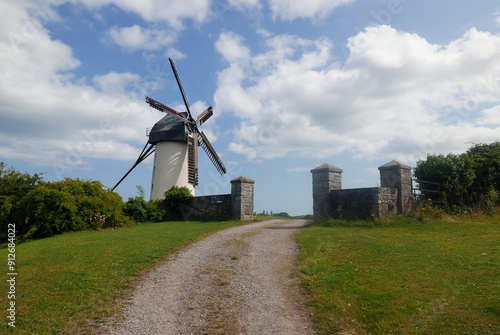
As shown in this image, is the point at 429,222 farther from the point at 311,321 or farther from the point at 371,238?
the point at 311,321

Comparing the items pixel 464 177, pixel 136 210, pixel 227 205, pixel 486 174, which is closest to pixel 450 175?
pixel 464 177

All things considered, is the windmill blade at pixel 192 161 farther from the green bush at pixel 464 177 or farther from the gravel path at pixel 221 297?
the gravel path at pixel 221 297

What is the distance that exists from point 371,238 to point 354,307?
5447mm

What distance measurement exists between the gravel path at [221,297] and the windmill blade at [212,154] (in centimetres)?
1952

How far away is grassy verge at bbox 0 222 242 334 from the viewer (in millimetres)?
5598

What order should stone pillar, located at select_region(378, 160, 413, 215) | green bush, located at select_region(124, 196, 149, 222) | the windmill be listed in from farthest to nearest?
the windmill
green bush, located at select_region(124, 196, 149, 222)
stone pillar, located at select_region(378, 160, 413, 215)

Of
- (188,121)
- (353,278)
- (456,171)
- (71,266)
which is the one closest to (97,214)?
(71,266)

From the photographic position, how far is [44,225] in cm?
1568

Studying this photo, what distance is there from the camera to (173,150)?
85.6 feet

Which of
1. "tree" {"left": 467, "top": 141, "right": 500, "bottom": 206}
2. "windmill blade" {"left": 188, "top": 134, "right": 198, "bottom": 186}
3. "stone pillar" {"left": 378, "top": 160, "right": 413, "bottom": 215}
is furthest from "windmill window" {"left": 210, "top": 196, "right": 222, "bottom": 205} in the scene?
"tree" {"left": 467, "top": 141, "right": 500, "bottom": 206}

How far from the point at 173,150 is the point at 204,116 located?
5249mm

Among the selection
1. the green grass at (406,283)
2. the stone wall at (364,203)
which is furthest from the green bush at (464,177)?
the green grass at (406,283)

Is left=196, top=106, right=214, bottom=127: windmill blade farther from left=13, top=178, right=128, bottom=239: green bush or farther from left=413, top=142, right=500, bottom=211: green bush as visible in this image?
left=413, top=142, right=500, bottom=211: green bush

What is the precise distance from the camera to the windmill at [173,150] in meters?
25.6
